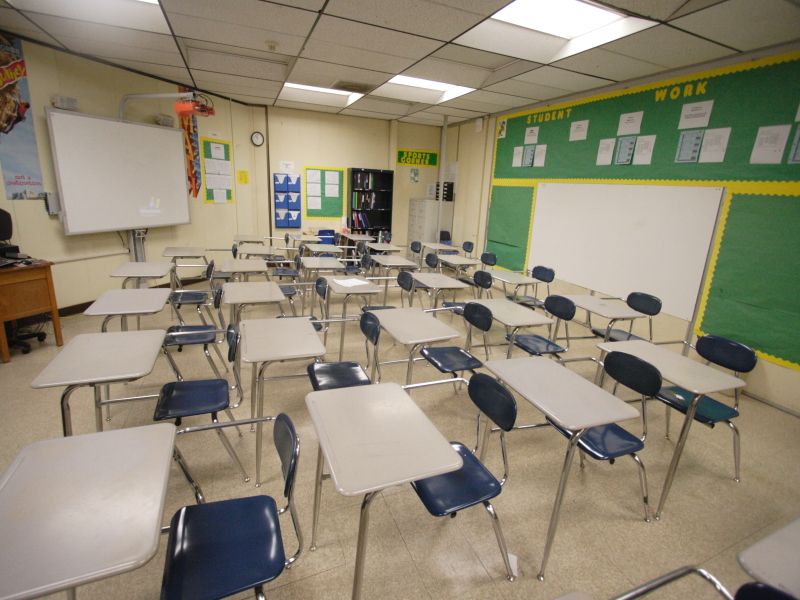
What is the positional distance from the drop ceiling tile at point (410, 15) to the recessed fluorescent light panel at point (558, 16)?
0.31m

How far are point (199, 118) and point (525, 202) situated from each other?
528cm

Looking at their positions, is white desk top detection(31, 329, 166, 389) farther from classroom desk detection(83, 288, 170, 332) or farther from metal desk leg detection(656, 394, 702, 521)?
metal desk leg detection(656, 394, 702, 521)

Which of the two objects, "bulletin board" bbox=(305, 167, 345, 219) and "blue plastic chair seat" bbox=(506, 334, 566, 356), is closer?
"blue plastic chair seat" bbox=(506, 334, 566, 356)

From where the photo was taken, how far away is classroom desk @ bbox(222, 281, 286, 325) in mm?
2955

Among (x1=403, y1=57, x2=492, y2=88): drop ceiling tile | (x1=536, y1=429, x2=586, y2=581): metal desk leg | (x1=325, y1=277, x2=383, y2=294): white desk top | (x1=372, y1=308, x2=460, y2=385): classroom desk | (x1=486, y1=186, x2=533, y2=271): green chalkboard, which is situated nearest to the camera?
(x1=536, y1=429, x2=586, y2=581): metal desk leg

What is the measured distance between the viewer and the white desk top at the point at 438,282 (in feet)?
12.6

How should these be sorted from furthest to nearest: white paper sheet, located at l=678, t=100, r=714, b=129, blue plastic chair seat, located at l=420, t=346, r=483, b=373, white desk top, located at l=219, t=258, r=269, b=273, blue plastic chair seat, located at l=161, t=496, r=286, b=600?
white desk top, located at l=219, t=258, r=269, b=273
white paper sheet, located at l=678, t=100, r=714, b=129
blue plastic chair seat, located at l=420, t=346, r=483, b=373
blue plastic chair seat, located at l=161, t=496, r=286, b=600

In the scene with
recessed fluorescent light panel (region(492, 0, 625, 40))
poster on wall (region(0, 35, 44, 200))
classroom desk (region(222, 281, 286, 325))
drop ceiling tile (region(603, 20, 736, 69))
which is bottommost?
classroom desk (region(222, 281, 286, 325))

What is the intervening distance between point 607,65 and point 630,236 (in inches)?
71.7

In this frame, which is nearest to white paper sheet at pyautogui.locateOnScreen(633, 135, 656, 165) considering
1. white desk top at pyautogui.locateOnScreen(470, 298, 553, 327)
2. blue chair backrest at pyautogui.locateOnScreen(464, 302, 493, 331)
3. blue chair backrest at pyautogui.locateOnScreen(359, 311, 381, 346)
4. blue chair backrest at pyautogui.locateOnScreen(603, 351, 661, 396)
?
white desk top at pyautogui.locateOnScreen(470, 298, 553, 327)

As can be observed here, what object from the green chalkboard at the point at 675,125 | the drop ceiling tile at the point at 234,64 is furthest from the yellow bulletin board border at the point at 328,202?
the green chalkboard at the point at 675,125

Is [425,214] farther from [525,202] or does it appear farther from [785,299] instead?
[785,299]

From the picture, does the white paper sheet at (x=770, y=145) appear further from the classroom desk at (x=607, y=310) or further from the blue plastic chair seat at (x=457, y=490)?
the blue plastic chair seat at (x=457, y=490)

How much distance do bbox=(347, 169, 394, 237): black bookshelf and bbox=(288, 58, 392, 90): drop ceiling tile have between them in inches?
99.2
